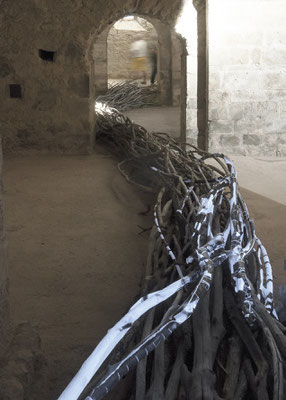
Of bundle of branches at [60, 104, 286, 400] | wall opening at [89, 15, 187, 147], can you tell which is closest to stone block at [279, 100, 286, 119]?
wall opening at [89, 15, 187, 147]

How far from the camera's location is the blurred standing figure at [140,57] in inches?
696

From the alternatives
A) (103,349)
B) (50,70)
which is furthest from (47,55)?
(103,349)

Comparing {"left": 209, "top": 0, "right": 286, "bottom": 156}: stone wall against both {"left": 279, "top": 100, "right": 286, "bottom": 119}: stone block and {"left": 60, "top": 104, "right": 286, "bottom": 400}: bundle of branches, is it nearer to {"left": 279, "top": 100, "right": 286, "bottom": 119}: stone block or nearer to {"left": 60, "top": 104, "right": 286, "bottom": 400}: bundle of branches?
{"left": 279, "top": 100, "right": 286, "bottom": 119}: stone block

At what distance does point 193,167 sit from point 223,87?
2.83 metres

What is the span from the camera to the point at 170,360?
1.89m

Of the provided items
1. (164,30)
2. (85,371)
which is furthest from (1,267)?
(164,30)

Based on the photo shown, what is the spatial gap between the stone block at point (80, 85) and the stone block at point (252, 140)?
7.50 feet

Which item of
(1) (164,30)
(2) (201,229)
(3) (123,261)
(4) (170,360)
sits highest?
(1) (164,30)

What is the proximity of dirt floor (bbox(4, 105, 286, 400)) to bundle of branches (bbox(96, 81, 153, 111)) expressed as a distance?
7701 mm

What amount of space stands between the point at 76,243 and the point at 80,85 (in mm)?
2904

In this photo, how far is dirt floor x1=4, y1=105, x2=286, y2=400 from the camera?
8.73ft

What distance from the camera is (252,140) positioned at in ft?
23.1

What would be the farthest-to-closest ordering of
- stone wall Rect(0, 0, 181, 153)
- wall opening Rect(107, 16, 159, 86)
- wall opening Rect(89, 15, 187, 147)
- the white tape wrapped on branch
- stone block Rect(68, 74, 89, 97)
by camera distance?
wall opening Rect(107, 16, 159, 86) → wall opening Rect(89, 15, 187, 147) → stone block Rect(68, 74, 89, 97) → stone wall Rect(0, 0, 181, 153) → the white tape wrapped on branch

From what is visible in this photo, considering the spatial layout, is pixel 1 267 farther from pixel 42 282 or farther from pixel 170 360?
pixel 42 282
